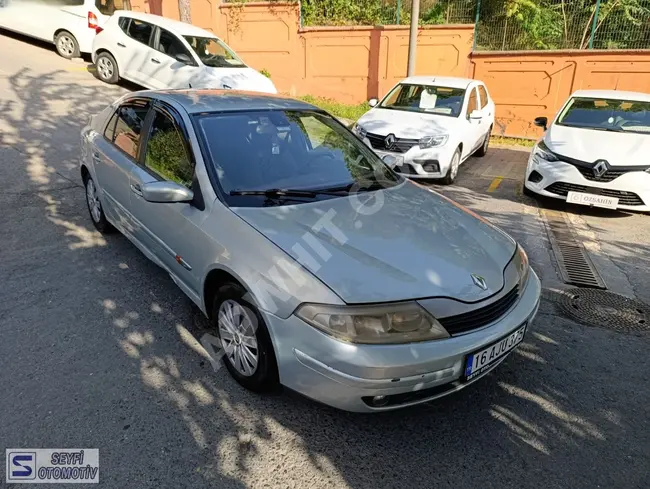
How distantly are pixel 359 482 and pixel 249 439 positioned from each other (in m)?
0.62

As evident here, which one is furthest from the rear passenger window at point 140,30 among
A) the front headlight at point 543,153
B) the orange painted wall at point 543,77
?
the front headlight at point 543,153

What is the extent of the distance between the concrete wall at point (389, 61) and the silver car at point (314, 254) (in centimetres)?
946

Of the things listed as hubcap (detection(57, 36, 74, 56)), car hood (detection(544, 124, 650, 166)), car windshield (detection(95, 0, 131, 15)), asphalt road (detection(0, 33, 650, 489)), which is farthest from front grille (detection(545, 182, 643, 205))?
hubcap (detection(57, 36, 74, 56))

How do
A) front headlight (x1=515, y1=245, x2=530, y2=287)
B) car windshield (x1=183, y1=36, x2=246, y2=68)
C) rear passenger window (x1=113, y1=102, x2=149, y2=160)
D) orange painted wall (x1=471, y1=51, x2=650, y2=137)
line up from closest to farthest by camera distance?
front headlight (x1=515, y1=245, x2=530, y2=287) < rear passenger window (x1=113, y1=102, x2=149, y2=160) < car windshield (x1=183, y1=36, x2=246, y2=68) < orange painted wall (x1=471, y1=51, x2=650, y2=137)

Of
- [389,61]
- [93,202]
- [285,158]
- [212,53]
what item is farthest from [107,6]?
[285,158]

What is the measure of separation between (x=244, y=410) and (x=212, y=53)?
376 inches

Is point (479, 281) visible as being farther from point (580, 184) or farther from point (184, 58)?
point (184, 58)

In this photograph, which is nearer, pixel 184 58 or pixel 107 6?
pixel 184 58

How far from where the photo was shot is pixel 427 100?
830cm

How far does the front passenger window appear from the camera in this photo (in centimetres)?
321

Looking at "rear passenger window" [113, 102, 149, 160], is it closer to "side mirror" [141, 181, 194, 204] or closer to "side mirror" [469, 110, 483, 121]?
"side mirror" [141, 181, 194, 204]

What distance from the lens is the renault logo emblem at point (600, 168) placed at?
19.6ft

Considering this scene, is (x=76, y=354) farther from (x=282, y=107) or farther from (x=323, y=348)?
(x=282, y=107)
